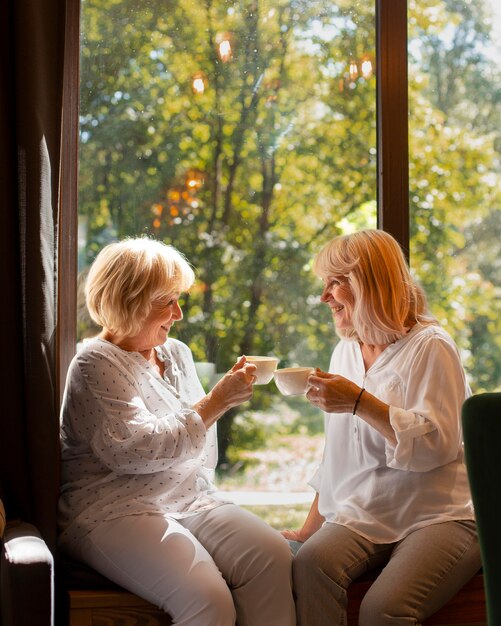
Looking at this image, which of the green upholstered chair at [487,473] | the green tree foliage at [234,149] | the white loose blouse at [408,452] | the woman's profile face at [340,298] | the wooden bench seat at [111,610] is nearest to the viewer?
the green upholstered chair at [487,473]

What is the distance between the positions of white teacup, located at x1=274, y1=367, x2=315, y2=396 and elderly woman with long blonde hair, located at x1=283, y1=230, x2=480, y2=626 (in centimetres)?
2

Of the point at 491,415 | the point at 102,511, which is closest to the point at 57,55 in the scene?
the point at 102,511

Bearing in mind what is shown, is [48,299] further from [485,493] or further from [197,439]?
[485,493]

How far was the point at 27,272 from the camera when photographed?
2213mm

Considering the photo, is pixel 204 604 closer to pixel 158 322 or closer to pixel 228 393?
pixel 228 393

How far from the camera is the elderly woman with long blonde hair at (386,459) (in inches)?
82.1

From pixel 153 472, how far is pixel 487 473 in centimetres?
102

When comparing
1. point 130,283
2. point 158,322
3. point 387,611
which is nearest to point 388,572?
point 387,611

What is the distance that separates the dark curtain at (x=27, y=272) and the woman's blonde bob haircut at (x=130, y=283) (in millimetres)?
161

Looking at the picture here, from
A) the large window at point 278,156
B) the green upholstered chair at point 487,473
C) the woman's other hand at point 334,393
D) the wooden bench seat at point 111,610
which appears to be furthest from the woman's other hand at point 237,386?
the green upholstered chair at point 487,473

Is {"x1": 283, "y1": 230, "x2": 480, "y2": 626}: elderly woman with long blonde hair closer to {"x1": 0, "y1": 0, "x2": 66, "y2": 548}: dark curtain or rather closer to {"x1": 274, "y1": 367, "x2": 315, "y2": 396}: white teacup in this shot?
{"x1": 274, "y1": 367, "x2": 315, "y2": 396}: white teacup

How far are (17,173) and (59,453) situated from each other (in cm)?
78

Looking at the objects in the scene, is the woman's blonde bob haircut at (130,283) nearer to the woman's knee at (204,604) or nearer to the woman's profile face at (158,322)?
the woman's profile face at (158,322)

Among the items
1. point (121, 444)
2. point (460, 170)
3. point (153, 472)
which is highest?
point (460, 170)
